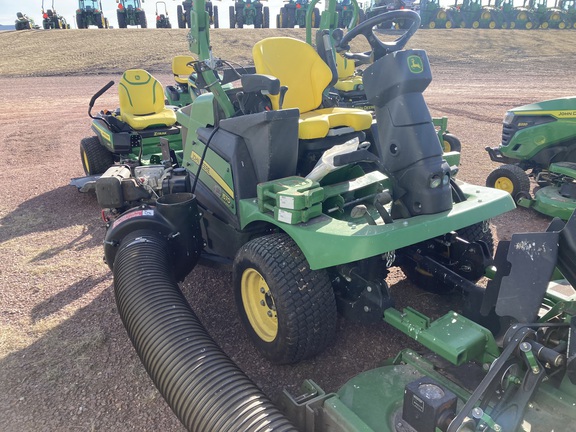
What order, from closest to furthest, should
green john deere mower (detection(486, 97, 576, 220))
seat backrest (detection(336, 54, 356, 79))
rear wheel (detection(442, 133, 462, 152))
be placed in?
green john deere mower (detection(486, 97, 576, 220)), rear wheel (detection(442, 133, 462, 152)), seat backrest (detection(336, 54, 356, 79))

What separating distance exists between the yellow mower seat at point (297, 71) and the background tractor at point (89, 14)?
2748 centimetres

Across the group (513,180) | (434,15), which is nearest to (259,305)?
(513,180)

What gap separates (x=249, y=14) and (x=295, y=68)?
26.9m

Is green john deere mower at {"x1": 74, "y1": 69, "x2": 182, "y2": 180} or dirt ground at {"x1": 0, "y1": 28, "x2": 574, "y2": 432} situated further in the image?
green john deere mower at {"x1": 74, "y1": 69, "x2": 182, "y2": 180}

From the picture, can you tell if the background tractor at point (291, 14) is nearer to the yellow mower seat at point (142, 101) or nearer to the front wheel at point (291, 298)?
the yellow mower seat at point (142, 101)

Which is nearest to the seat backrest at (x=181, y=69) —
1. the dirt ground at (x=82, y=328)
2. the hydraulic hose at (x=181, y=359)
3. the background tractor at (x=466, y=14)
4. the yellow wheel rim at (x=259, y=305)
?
the dirt ground at (x=82, y=328)

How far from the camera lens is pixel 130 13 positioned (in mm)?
27250

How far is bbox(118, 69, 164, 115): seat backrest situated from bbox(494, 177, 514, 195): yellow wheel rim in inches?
170

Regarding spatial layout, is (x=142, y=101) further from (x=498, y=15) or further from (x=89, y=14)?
(x=498, y=15)

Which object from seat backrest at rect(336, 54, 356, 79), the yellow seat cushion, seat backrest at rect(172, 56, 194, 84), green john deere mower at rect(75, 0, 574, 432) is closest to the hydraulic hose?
green john deere mower at rect(75, 0, 574, 432)

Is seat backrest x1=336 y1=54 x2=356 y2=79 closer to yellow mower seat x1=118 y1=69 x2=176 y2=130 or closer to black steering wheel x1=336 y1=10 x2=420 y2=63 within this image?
yellow mower seat x1=118 y1=69 x2=176 y2=130

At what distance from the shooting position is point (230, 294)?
354 centimetres

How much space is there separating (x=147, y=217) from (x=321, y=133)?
129 cm

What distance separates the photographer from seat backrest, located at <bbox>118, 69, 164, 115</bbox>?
6.25m
